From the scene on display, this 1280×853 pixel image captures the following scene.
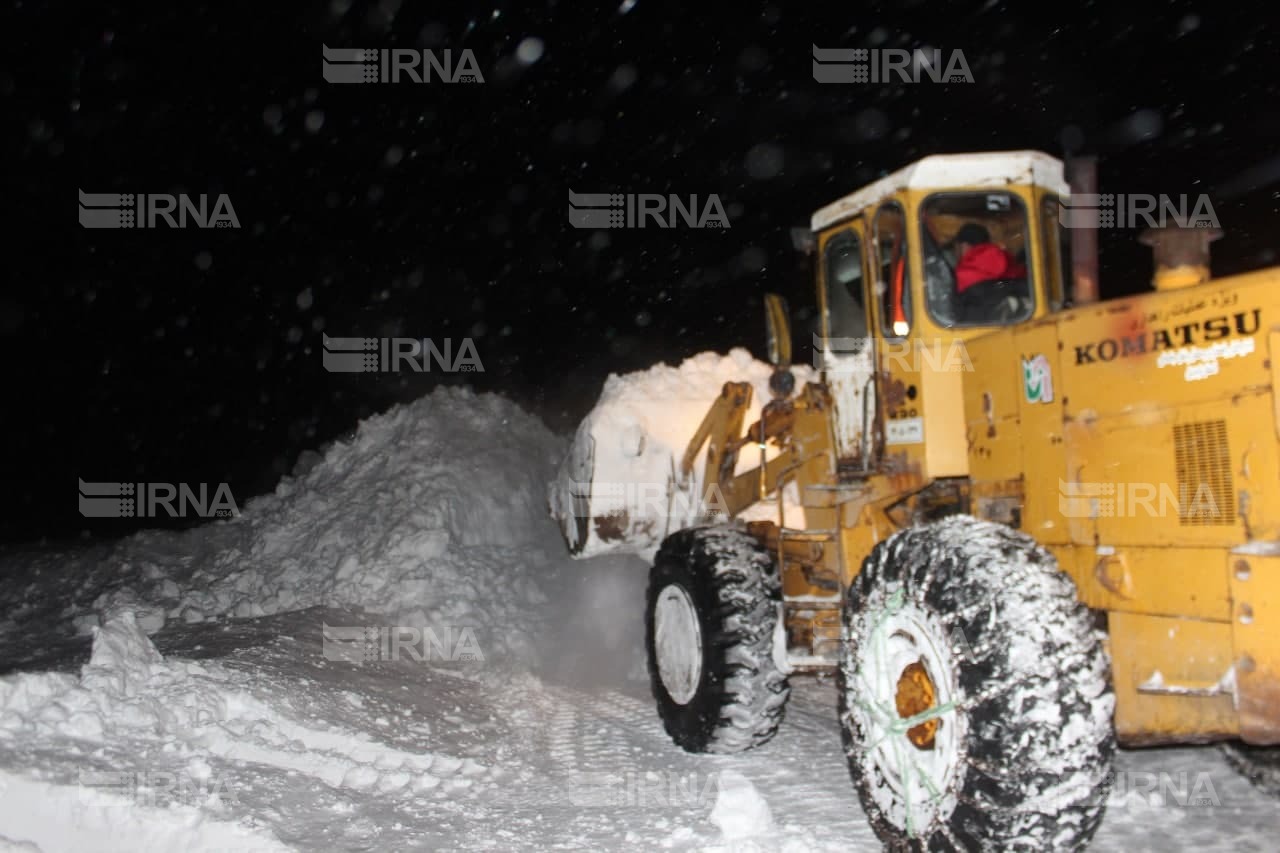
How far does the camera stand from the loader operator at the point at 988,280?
5289mm

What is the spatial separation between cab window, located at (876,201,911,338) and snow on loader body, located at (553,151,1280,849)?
0.7 inches

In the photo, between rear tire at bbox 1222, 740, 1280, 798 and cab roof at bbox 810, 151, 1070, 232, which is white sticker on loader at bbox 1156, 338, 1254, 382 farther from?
rear tire at bbox 1222, 740, 1280, 798

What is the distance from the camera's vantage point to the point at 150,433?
22.8 meters

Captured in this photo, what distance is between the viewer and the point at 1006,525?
466 centimetres

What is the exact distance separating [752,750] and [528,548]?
19.6 ft

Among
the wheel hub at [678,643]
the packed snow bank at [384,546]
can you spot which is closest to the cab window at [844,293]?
the wheel hub at [678,643]

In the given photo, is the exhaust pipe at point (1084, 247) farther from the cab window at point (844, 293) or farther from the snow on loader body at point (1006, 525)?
the cab window at point (844, 293)

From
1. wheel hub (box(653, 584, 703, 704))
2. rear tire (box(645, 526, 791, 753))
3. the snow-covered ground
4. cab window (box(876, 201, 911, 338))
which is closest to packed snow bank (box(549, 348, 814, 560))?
the snow-covered ground

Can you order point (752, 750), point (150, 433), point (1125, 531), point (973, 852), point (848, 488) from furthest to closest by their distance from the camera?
point (150, 433), point (752, 750), point (848, 488), point (1125, 531), point (973, 852)

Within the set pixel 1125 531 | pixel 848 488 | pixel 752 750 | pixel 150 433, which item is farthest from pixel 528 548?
pixel 150 433

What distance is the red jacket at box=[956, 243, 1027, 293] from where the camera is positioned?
5.30m

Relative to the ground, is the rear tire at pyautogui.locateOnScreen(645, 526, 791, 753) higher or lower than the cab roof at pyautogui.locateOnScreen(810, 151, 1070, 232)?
lower

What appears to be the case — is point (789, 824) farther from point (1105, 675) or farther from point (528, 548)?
point (528, 548)

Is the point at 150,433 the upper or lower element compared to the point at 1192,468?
upper
